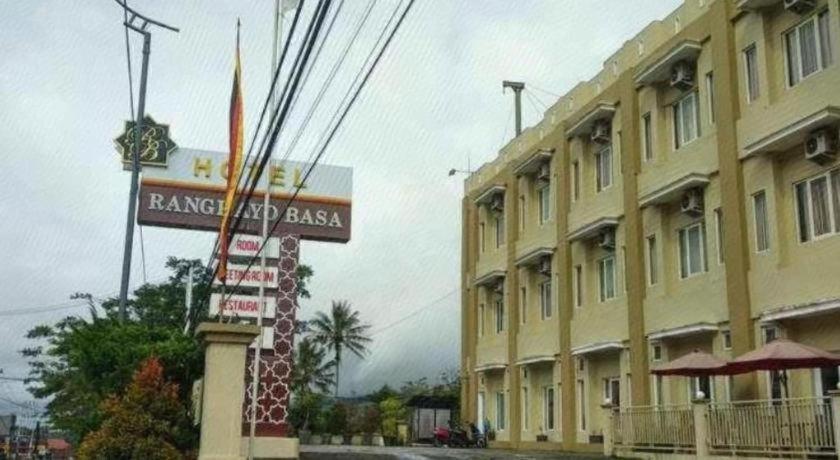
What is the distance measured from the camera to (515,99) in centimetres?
4038

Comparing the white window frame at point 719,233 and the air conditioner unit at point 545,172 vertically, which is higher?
the air conditioner unit at point 545,172

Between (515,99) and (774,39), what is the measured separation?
2096cm

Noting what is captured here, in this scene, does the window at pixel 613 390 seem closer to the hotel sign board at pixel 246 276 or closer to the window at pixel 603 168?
the window at pixel 603 168

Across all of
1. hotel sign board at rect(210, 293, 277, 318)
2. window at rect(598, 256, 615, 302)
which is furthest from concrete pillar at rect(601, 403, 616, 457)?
hotel sign board at rect(210, 293, 277, 318)

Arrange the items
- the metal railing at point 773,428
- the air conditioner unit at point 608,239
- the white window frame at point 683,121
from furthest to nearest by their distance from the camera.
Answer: the air conditioner unit at point 608,239 → the white window frame at point 683,121 → the metal railing at point 773,428

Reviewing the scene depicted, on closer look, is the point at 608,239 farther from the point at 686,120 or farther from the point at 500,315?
the point at 500,315

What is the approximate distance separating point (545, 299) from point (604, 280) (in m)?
4.56

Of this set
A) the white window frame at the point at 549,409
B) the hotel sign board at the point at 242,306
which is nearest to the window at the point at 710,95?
the white window frame at the point at 549,409

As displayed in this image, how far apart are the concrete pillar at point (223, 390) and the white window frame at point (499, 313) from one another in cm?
2359

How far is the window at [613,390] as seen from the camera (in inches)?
1026

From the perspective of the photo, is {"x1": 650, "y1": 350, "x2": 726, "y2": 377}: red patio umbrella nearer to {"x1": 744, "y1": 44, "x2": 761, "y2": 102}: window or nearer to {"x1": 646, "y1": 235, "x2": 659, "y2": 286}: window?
{"x1": 646, "y1": 235, "x2": 659, "y2": 286}: window

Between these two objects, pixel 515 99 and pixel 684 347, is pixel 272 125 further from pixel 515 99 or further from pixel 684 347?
pixel 515 99

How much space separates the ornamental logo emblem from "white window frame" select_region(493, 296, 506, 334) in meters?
14.3

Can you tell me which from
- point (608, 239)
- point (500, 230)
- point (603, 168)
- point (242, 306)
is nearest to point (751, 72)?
point (608, 239)
